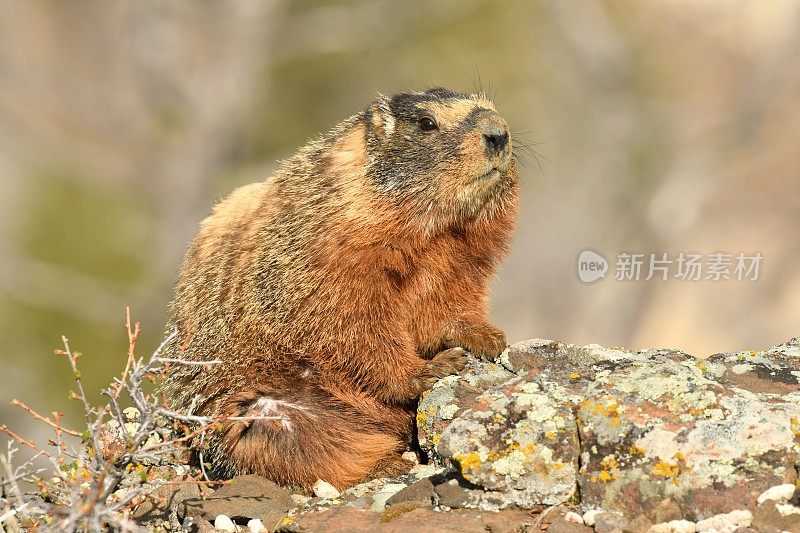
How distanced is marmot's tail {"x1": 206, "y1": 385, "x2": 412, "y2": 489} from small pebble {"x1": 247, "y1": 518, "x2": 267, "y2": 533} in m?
0.60

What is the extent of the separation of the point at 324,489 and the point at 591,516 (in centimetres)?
192

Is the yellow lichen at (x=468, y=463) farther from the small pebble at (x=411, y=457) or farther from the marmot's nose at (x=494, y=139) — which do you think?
the marmot's nose at (x=494, y=139)

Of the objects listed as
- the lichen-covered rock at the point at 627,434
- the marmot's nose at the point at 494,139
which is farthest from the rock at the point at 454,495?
the marmot's nose at the point at 494,139

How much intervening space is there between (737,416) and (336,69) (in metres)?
21.3

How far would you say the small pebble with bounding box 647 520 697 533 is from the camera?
476 cm

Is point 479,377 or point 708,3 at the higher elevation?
point 708,3

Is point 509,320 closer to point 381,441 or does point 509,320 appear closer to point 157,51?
point 157,51

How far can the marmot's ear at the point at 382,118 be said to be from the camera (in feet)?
23.5

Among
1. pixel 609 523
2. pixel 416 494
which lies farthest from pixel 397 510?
pixel 609 523

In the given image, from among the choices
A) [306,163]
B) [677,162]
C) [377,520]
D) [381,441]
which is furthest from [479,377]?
[677,162]

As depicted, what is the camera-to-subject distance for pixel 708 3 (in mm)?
23953

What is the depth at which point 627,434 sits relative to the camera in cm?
526

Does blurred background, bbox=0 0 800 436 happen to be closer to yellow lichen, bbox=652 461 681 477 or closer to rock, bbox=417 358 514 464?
rock, bbox=417 358 514 464

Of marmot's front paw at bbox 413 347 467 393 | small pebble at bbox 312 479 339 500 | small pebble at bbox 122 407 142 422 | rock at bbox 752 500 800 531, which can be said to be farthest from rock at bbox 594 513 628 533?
small pebble at bbox 122 407 142 422
